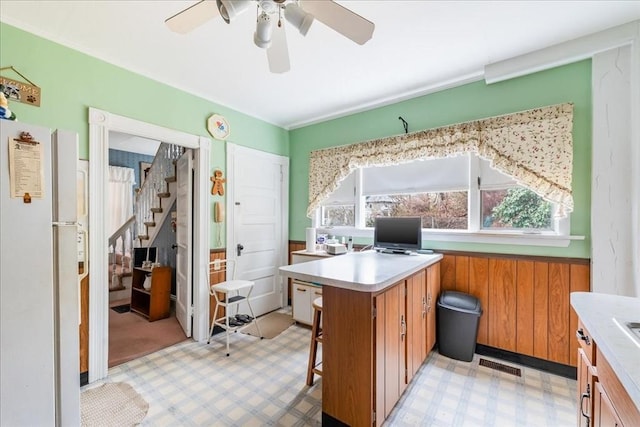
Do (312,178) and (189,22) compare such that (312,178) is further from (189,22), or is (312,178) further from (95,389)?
(95,389)

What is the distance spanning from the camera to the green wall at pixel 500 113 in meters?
2.15

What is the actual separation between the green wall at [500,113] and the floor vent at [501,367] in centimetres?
100

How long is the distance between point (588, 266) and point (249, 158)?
11.5 ft

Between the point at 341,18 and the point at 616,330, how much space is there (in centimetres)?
166

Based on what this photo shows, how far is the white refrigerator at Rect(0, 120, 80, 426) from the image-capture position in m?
1.12

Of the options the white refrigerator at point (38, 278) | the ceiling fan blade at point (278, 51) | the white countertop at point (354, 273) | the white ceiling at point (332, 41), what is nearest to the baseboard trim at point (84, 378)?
the white refrigerator at point (38, 278)

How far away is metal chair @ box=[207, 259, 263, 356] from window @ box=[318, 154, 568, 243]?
1.51m

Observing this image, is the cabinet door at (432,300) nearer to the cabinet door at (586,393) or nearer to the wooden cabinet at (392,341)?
the wooden cabinet at (392,341)

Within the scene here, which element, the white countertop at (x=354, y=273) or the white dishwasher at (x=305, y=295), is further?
the white dishwasher at (x=305, y=295)

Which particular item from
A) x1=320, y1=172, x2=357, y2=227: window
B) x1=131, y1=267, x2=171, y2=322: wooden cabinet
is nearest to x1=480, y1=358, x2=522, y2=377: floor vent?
x1=320, y1=172, x2=357, y2=227: window

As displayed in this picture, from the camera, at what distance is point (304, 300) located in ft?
10.6

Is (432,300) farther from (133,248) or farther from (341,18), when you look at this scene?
(133,248)

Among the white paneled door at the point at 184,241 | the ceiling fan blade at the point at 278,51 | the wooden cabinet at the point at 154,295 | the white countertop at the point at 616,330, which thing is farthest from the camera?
the wooden cabinet at the point at 154,295

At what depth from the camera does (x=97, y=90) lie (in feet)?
7.30
